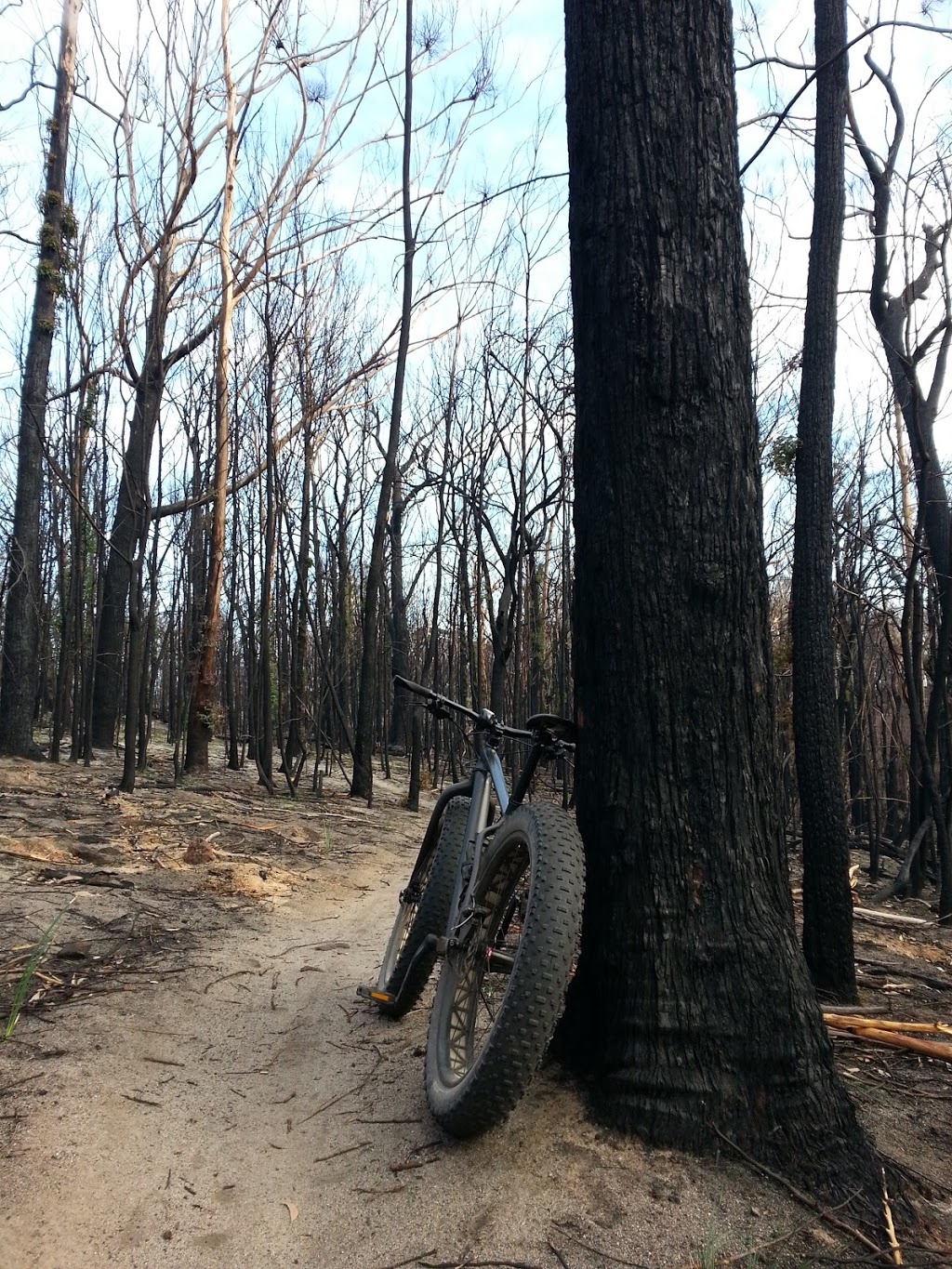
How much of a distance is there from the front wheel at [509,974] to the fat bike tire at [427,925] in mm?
329

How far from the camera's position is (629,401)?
8.71ft

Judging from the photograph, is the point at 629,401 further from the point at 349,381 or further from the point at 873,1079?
the point at 349,381

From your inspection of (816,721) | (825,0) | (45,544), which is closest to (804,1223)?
(816,721)

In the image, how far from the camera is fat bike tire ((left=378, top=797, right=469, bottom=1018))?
333cm

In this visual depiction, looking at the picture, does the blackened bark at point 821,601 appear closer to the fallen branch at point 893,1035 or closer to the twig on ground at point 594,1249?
the fallen branch at point 893,1035

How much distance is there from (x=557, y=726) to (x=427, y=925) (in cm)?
107

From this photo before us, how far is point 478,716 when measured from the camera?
10.9 feet

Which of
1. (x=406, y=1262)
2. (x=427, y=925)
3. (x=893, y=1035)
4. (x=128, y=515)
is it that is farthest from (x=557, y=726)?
(x=128, y=515)

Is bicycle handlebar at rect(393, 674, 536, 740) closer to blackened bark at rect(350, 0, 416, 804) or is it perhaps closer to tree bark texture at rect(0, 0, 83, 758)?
blackened bark at rect(350, 0, 416, 804)

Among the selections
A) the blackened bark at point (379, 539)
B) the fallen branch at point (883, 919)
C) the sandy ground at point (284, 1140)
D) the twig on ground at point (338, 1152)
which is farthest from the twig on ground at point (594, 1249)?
the blackened bark at point (379, 539)

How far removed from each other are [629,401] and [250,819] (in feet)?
23.3

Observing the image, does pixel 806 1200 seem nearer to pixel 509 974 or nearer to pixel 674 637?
pixel 509 974

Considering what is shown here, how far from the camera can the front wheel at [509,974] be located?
2201 mm

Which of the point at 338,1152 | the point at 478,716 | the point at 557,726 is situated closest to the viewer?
the point at 338,1152
